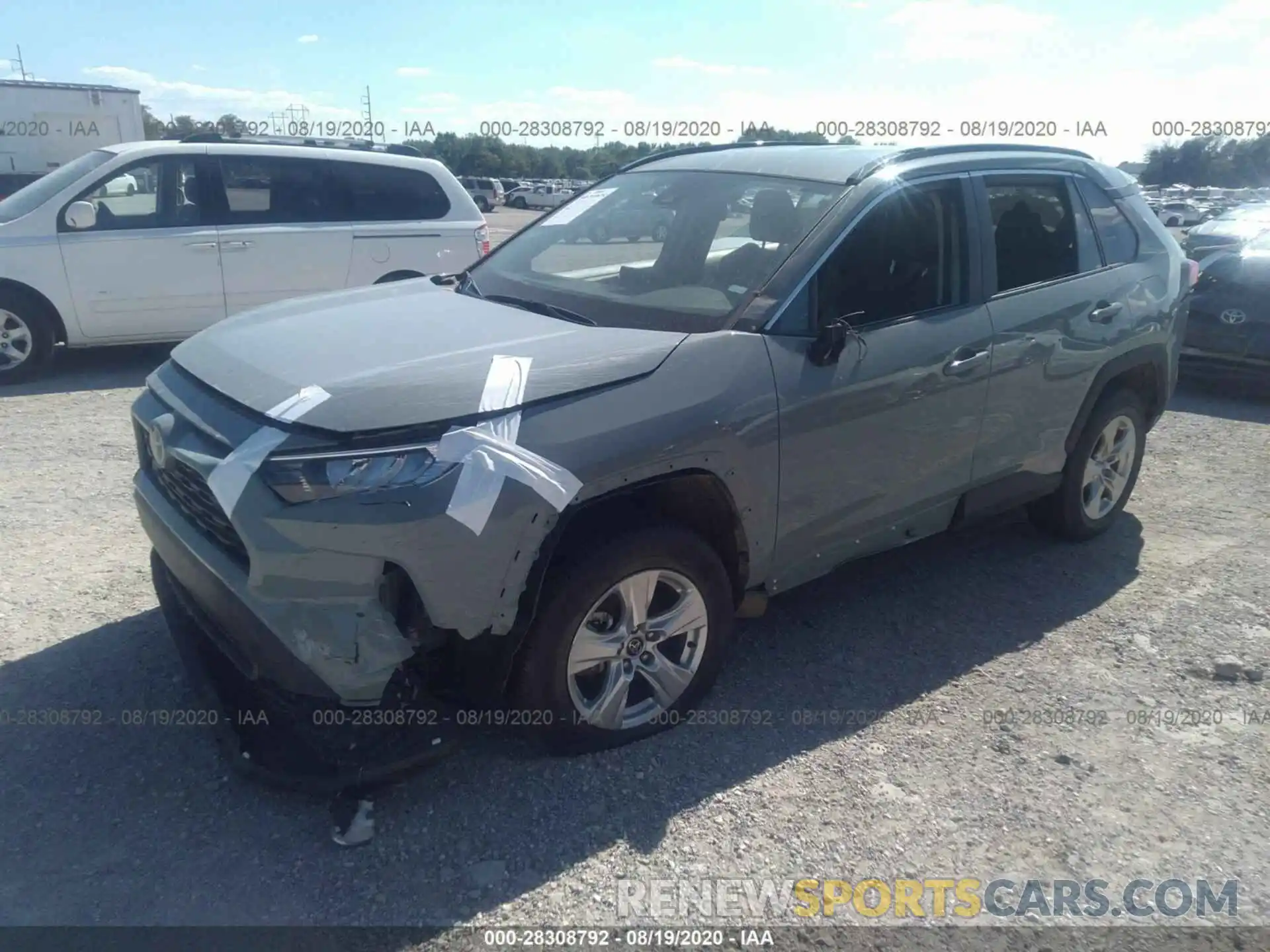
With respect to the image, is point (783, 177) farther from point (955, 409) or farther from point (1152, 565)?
point (1152, 565)

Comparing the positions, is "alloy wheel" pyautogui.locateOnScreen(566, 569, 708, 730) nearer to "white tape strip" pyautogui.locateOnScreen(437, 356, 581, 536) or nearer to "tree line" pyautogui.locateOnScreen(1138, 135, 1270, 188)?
"white tape strip" pyautogui.locateOnScreen(437, 356, 581, 536)

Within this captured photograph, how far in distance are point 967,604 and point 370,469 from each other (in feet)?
9.60

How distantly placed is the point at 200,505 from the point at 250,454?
41cm

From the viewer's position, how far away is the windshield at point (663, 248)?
3.52m

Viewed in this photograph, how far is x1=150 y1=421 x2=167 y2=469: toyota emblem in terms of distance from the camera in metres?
3.10

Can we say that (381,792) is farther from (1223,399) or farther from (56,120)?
(56,120)

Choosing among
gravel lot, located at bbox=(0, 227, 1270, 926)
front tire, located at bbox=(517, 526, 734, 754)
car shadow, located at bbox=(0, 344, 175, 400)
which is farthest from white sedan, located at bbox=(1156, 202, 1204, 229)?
front tire, located at bbox=(517, 526, 734, 754)

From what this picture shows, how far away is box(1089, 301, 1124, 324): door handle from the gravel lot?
1.22 m

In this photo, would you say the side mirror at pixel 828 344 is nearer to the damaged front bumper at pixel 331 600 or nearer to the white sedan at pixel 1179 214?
the damaged front bumper at pixel 331 600

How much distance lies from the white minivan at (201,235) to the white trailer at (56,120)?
65.2 feet

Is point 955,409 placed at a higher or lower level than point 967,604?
higher

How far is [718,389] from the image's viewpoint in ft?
10.3

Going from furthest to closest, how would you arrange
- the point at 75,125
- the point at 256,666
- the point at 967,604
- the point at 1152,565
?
the point at 75,125 → the point at 1152,565 → the point at 967,604 → the point at 256,666

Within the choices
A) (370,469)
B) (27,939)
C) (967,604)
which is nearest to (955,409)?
(967,604)
